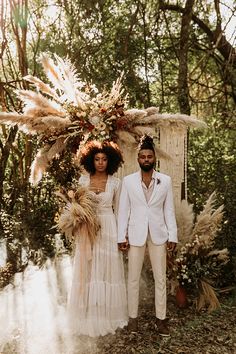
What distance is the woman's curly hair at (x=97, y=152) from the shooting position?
449cm

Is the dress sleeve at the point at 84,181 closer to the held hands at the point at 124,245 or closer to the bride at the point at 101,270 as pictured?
the bride at the point at 101,270

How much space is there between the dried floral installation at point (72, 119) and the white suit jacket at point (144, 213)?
748mm

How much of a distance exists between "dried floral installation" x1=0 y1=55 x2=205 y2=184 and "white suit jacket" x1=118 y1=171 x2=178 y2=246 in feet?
2.45

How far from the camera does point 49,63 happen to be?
16.2 feet

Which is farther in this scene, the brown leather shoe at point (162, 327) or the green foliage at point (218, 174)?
the green foliage at point (218, 174)

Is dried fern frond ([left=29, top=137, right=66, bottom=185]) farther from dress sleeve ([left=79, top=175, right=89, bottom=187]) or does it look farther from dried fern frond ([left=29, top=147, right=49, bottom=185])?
dress sleeve ([left=79, top=175, right=89, bottom=187])

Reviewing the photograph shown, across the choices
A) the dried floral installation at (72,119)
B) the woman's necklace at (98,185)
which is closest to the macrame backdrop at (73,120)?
the dried floral installation at (72,119)

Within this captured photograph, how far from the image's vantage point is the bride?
4367 mm

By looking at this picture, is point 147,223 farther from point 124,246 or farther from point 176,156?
point 176,156

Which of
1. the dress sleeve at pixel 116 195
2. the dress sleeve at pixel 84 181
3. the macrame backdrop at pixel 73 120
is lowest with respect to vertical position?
the dress sleeve at pixel 116 195

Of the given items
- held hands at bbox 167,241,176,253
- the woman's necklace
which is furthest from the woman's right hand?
the woman's necklace

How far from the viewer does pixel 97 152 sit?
4.46m

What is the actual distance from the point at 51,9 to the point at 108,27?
1321 millimetres

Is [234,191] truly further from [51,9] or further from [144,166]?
[51,9]
